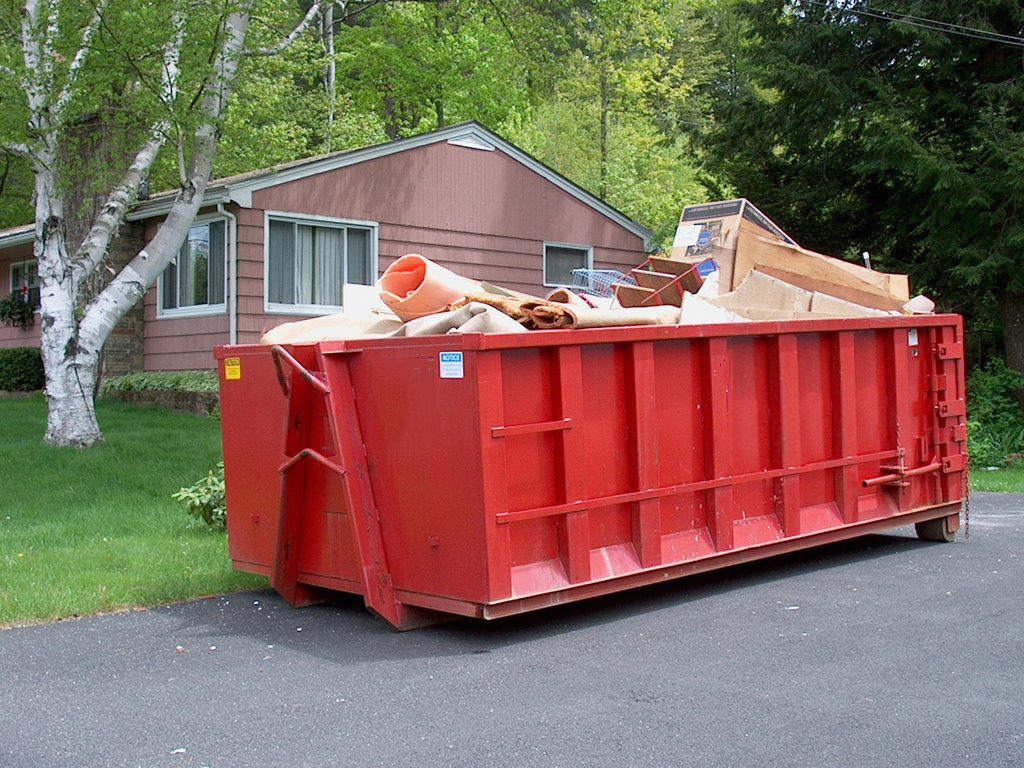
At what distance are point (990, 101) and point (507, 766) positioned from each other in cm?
1435

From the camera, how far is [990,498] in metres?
12.4

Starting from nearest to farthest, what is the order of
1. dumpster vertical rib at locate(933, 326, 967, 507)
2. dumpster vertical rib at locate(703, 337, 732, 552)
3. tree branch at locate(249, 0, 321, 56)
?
dumpster vertical rib at locate(703, 337, 732, 552)
dumpster vertical rib at locate(933, 326, 967, 507)
tree branch at locate(249, 0, 321, 56)

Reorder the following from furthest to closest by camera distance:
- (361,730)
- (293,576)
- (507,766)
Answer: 1. (293,576)
2. (361,730)
3. (507,766)

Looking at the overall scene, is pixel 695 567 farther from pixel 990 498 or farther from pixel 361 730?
pixel 990 498

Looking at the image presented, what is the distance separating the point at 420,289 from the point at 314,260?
11833mm

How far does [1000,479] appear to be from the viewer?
14.4 meters

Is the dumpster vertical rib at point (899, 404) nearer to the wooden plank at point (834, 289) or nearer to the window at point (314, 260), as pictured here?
the wooden plank at point (834, 289)

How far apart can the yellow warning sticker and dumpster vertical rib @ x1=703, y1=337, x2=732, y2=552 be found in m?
2.89

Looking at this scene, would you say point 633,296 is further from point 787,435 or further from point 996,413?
point 996,413

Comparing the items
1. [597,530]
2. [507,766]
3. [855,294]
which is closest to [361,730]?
[507,766]

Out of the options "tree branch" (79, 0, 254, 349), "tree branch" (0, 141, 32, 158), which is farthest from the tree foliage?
"tree branch" (0, 141, 32, 158)

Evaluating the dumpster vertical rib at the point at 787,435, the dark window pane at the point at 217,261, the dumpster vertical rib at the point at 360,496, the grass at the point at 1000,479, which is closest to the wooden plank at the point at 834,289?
the dumpster vertical rib at the point at 787,435

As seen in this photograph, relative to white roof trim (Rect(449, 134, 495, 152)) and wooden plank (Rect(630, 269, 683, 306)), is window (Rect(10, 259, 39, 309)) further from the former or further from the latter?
wooden plank (Rect(630, 269, 683, 306))

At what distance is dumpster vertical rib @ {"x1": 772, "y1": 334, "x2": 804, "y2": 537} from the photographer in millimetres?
7711
